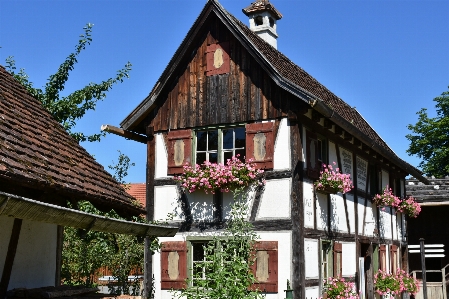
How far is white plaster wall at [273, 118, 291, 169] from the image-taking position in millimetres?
13203

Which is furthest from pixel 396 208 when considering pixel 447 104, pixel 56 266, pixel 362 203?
pixel 447 104

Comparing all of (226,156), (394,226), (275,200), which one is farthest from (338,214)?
(394,226)

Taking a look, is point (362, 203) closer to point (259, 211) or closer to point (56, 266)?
point (259, 211)

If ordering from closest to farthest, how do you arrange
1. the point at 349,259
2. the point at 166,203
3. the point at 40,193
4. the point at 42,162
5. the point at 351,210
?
the point at 40,193 < the point at 42,162 < the point at 166,203 < the point at 349,259 < the point at 351,210

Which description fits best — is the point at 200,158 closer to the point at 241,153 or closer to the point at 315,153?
the point at 241,153

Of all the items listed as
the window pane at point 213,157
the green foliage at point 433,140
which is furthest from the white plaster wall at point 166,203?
the green foliage at point 433,140

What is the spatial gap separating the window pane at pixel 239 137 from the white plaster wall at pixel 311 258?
247 cm

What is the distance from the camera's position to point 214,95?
14.4m

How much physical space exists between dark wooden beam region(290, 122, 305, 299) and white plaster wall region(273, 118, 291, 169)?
111 millimetres

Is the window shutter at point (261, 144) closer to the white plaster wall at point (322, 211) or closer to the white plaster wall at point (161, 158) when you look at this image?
the white plaster wall at point (322, 211)

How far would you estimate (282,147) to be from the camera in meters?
13.3

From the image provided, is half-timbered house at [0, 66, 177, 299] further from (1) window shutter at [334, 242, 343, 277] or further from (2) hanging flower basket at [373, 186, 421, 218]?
(2) hanging flower basket at [373, 186, 421, 218]

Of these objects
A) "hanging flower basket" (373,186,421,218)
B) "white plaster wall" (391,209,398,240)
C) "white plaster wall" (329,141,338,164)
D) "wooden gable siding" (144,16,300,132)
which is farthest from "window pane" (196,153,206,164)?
"white plaster wall" (391,209,398,240)

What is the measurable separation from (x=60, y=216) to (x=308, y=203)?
8.09m
